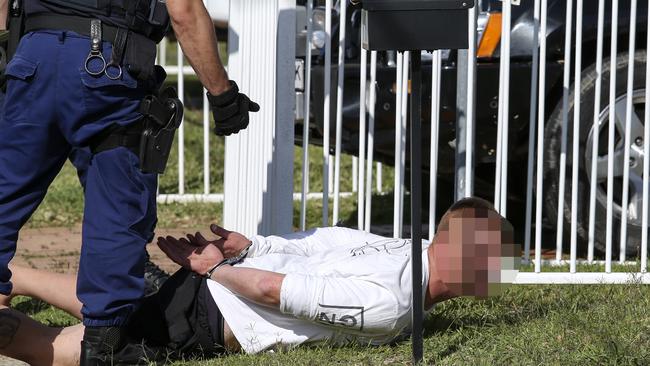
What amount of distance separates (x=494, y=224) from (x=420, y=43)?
30.9 inches

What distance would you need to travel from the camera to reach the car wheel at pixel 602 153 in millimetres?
6145

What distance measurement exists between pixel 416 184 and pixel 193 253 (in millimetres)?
964

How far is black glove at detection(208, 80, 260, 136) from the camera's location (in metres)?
4.43

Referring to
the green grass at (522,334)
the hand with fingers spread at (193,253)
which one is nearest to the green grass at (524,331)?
the green grass at (522,334)

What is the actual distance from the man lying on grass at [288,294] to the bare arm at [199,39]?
2.32ft

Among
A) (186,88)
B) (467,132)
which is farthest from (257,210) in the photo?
(186,88)

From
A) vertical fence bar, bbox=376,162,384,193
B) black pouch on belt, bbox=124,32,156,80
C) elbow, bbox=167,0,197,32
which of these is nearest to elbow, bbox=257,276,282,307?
black pouch on belt, bbox=124,32,156,80

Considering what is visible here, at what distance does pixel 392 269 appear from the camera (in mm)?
4422

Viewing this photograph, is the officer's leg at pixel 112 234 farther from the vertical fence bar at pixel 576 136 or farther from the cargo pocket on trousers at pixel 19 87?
the vertical fence bar at pixel 576 136

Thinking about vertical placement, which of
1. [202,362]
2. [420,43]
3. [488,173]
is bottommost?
[202,362]

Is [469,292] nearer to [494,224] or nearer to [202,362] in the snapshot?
[494,224]

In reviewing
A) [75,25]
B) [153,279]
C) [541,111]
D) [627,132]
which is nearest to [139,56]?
[75,25]

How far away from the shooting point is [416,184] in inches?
168

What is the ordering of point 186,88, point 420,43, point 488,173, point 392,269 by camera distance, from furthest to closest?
point 186,88, point 488,173, point 392,269, point 420,43
